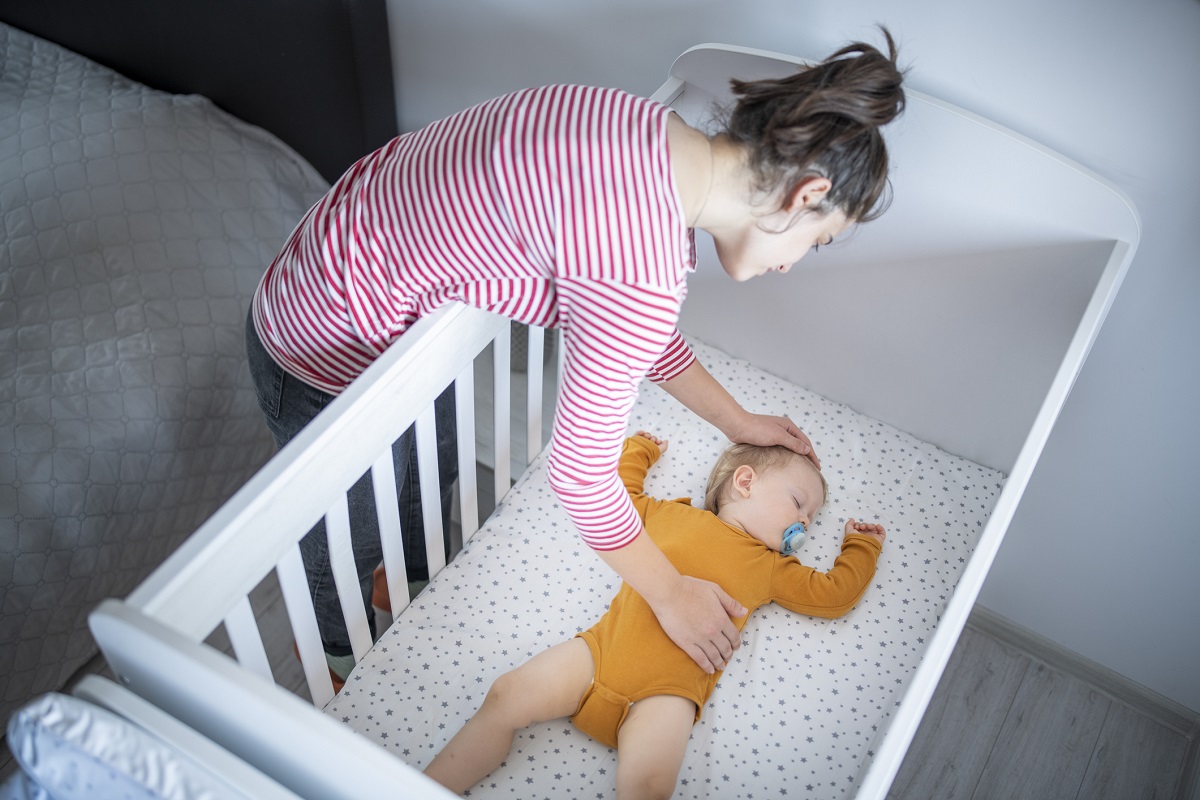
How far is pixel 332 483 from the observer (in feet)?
2.83

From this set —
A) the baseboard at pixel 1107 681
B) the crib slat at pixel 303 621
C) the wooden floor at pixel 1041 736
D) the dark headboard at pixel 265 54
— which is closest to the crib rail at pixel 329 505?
the crib slat at pixel 303 621

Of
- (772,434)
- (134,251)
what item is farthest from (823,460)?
(134,251)

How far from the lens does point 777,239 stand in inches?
33.1

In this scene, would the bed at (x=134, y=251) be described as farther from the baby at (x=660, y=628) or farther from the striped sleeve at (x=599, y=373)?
the striped sleeve at (x=599, y=373)

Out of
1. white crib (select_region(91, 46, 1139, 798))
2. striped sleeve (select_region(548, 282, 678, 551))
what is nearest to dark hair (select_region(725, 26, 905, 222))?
striped sleeve (select_region(548, 282, 678, 551))

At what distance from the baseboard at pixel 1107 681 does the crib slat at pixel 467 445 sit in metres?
0.97

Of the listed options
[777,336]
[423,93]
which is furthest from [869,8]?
[423,93]

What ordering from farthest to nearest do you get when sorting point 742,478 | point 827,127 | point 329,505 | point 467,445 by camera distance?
point 742,478 → point 467,445 → point 329,505 → point 827,127

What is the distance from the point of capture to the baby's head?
4.09 feet

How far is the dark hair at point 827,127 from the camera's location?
0.76 metres

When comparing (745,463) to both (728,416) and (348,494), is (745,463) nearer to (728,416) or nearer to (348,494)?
(728,416)

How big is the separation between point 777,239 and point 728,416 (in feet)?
1.51

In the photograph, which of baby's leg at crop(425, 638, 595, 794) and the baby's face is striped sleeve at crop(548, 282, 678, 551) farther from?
the baby's face

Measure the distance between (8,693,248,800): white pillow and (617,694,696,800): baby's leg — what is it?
19.0 inches
